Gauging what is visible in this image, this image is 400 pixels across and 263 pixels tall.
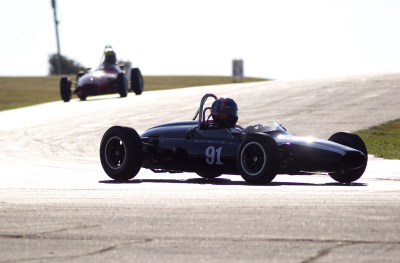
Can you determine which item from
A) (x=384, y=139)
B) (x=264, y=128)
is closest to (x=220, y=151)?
(x=264, y=128)

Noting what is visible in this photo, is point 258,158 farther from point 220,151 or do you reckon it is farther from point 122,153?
point 122,153

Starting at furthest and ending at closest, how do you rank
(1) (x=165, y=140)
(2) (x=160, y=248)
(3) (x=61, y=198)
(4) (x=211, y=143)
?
(1) (x=165, y=140)
(4) (x=211, y=143)
(3) (x=61, y=198)
(2) (x=160, y=248)

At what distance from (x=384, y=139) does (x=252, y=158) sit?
1071cm

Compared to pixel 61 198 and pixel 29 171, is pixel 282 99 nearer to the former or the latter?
pixel 29 171

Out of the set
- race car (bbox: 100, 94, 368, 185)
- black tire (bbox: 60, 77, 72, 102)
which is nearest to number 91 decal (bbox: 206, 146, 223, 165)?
race car (bbox: 100, 94, 368, 185)

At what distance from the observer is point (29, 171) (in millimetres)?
12219

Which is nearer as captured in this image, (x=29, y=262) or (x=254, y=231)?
Answer: (x=29, y=262)

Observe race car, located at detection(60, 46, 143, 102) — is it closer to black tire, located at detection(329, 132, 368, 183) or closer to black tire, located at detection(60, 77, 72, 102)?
black tire, located at detection(60, 77, 72, 102)

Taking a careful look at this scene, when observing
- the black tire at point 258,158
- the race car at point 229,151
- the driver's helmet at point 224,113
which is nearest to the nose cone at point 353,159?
the race car at point 229,151

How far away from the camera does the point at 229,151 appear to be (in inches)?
369

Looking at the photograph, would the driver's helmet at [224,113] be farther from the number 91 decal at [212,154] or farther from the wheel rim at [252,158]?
the wheel rim at [252,158]

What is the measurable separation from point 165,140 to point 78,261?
19.4 ft

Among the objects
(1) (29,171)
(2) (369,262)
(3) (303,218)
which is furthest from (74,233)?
(1) (29,171)

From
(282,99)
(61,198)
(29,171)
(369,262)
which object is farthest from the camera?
(282,99)
